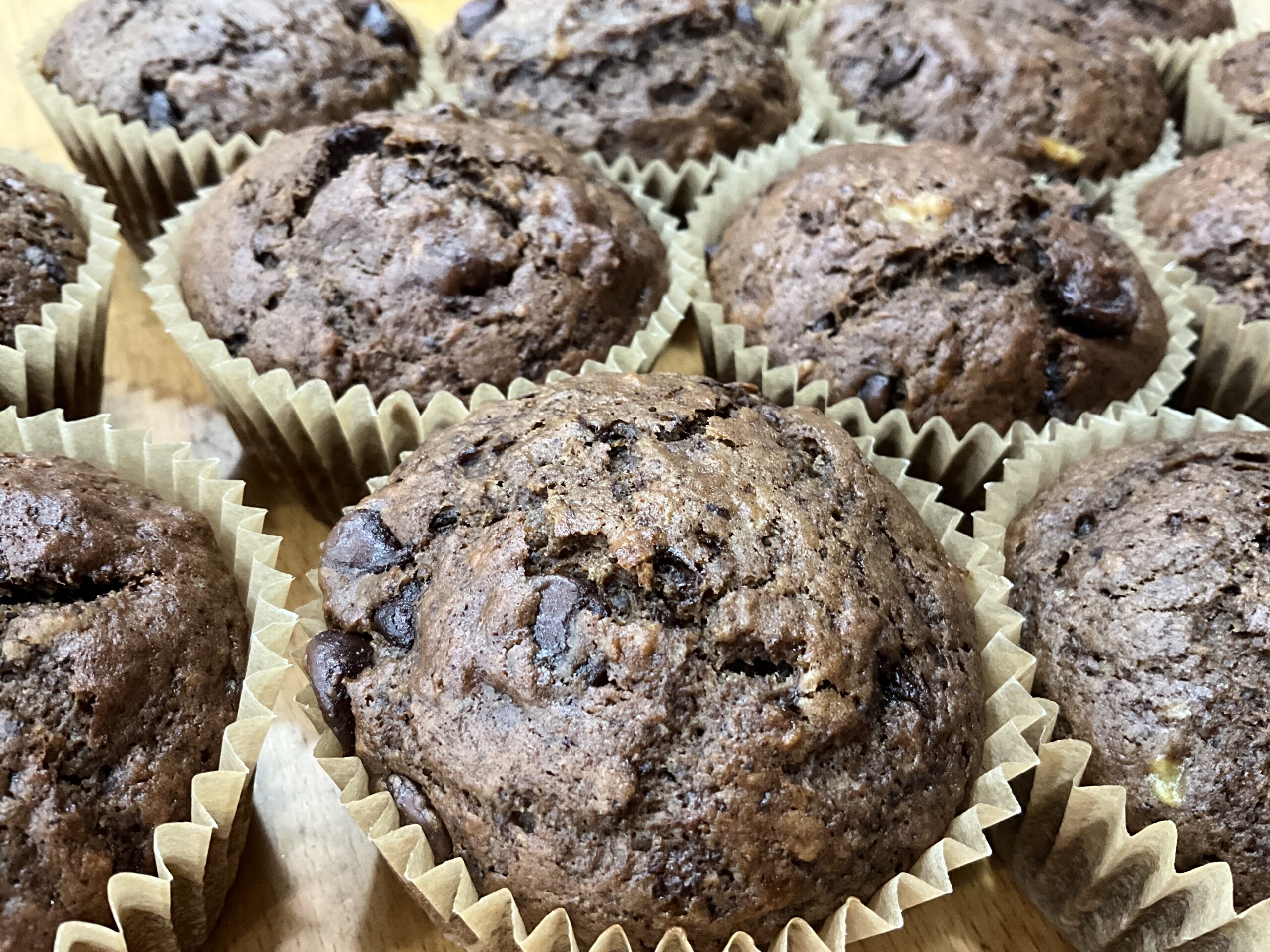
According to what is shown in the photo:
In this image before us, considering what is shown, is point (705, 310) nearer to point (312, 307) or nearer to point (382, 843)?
point (312, 307)

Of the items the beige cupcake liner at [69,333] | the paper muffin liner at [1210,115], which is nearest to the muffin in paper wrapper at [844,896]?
the beige cupcake liner at [69,333]

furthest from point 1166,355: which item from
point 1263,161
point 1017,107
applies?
point 1017,107

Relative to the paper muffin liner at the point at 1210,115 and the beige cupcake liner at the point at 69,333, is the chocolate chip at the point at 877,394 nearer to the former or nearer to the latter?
the paper muffin liner at the point at 1210,115

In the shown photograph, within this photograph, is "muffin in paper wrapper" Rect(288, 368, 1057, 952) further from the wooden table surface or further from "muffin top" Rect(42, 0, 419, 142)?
"muffin top" Rect(42, 0, 419, 142)

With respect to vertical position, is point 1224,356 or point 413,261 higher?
point 413,261

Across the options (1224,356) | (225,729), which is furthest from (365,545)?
(1224,356)

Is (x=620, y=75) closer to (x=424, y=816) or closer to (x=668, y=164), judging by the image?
(x=668, y=164)
